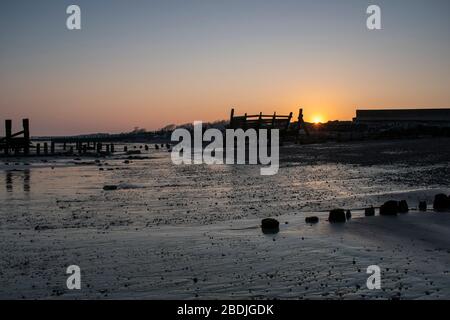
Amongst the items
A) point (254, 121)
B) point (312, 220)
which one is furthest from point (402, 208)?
point (254, 121)

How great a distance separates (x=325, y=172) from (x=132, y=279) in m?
23.2

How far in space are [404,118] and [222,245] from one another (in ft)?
329

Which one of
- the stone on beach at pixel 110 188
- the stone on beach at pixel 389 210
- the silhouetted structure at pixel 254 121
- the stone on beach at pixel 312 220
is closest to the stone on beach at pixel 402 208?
the stone on beach at pixel 389 210

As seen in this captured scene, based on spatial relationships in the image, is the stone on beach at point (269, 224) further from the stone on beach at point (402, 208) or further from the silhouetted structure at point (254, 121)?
the silhouetted structure at point (254, 121)

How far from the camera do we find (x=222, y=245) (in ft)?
39.8

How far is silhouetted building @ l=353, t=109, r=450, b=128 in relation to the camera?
9175 centimetres

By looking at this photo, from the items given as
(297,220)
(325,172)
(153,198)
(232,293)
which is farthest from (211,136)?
(232,293)

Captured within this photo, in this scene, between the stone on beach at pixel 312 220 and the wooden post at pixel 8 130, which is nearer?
the stone on beach at pixel 312 220

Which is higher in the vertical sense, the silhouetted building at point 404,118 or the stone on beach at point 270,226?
the silhouetted building at point 404,118

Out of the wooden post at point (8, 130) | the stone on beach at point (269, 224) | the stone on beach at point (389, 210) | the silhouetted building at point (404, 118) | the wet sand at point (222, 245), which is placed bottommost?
the wet sand at point (222, 245)

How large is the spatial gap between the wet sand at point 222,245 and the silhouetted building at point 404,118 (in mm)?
72246

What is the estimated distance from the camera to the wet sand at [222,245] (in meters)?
8.83

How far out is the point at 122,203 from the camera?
20375mm
